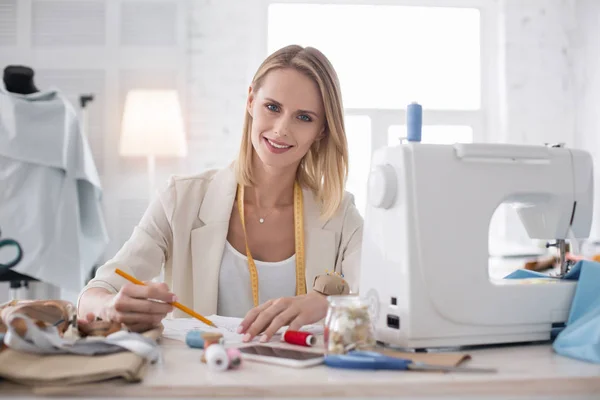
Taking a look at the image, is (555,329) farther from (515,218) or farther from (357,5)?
(357,5)

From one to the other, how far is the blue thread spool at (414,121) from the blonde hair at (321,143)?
663 millimetres

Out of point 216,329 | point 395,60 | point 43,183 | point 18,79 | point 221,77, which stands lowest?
point 216,329

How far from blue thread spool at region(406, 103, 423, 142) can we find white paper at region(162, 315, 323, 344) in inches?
17.3

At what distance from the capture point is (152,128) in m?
3.71

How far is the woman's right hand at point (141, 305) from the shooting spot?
1.19 m

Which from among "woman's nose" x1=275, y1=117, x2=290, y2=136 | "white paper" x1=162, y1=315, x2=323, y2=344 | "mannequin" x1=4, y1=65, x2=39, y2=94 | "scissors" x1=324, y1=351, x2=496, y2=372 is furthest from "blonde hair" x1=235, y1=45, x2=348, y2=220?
"mannequin" x1=4, y1=65, x2=39, y2=94

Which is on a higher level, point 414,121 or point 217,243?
point 414,121

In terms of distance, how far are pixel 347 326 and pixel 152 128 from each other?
2891 millimetres

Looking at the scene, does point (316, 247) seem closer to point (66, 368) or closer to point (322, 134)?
point (322, 134)

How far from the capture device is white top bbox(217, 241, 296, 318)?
1.89 metres

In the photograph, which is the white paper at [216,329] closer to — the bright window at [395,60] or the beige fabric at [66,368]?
the beige fabric at [66,368]

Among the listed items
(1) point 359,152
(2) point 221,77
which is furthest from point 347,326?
(1) point 359,152

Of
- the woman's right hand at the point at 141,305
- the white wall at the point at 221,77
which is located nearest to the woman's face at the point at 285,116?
the woman's right hand at the point at 141,305

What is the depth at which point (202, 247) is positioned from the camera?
184cm
